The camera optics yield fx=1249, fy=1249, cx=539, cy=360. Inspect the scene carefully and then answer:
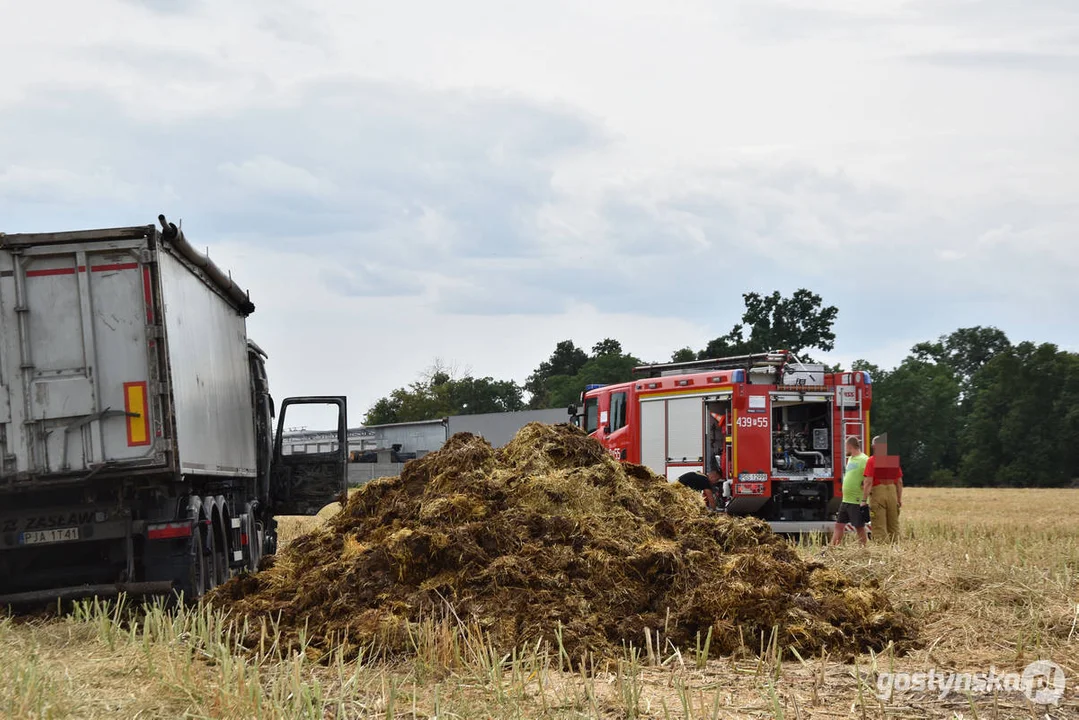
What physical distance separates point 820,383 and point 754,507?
217 cm

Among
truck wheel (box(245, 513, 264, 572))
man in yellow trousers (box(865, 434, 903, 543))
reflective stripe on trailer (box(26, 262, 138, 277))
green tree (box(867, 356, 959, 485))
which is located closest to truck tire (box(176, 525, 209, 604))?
reflective stripe on trailer (box(26, 262, 138, 277))

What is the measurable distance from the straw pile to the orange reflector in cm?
143

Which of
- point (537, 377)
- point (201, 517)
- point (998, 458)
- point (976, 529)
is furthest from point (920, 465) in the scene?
point (201, 517)

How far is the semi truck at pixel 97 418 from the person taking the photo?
9953 mm

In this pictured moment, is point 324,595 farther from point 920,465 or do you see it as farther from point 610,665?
point 920,465

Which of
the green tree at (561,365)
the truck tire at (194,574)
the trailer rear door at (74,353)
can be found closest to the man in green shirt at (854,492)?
the truck tire at (194,574)

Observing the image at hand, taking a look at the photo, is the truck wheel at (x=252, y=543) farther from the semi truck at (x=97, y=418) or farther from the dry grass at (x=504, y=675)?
the dry grass at (x=504, y=675)

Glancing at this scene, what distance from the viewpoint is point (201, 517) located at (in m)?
11.8

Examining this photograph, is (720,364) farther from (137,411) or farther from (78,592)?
(78,592)

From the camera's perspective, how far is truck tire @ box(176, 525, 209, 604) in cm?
1079

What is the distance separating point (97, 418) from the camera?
1002 cm

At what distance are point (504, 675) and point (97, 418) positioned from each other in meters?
4.52

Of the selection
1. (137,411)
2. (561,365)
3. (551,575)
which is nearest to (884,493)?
(551,575)

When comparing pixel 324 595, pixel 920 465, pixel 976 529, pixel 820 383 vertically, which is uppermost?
pixel 820 383
